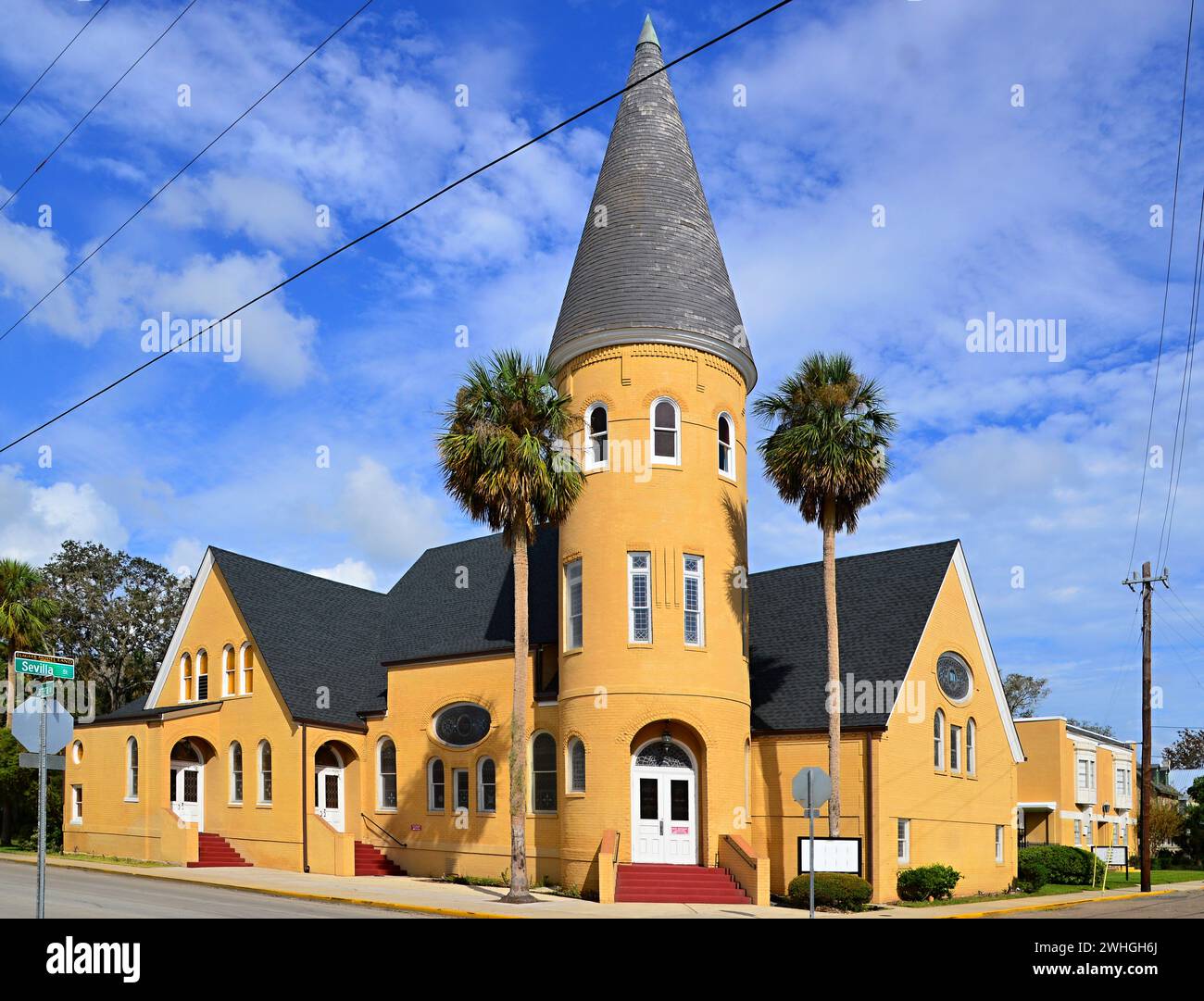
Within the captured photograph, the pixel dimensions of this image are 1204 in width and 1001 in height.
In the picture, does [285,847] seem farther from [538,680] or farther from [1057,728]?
[1057,728]

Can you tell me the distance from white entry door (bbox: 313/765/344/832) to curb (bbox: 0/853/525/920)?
467 cm

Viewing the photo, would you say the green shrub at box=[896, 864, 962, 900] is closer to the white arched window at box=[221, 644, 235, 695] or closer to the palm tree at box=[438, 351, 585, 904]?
the palm tree at box=[438, 351, 585, 904]

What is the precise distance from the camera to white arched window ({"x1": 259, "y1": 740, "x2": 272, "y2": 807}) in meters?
37.0

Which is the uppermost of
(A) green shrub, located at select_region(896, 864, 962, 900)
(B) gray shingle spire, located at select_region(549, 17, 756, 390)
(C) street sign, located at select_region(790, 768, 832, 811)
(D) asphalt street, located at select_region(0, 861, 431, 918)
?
(B) gray shingle spire, located at select_region(549, 17, 756, 390)

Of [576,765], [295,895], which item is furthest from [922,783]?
[295,895]

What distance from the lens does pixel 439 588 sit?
41.6 metres

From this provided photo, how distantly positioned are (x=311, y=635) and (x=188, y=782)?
6.12 m

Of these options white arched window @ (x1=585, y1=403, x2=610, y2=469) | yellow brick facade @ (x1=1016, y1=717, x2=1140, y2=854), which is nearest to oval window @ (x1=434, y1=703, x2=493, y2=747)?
white arched window @ (x1=585, y1=403, x2=610, y2=469)

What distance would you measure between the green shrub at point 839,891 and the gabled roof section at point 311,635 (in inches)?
613

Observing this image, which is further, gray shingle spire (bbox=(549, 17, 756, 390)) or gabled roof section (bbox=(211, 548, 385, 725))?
gabled roof section (bbox=(211, 548, 385, 725))

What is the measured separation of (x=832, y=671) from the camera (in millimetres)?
30312

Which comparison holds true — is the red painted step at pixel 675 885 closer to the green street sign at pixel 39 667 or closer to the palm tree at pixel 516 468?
the palm tree at pixel 516 468

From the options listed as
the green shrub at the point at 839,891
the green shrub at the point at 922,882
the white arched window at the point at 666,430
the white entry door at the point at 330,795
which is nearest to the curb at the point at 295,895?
the white entry door at the point at 330,795

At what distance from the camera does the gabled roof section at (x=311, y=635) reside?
3753 centimetres
